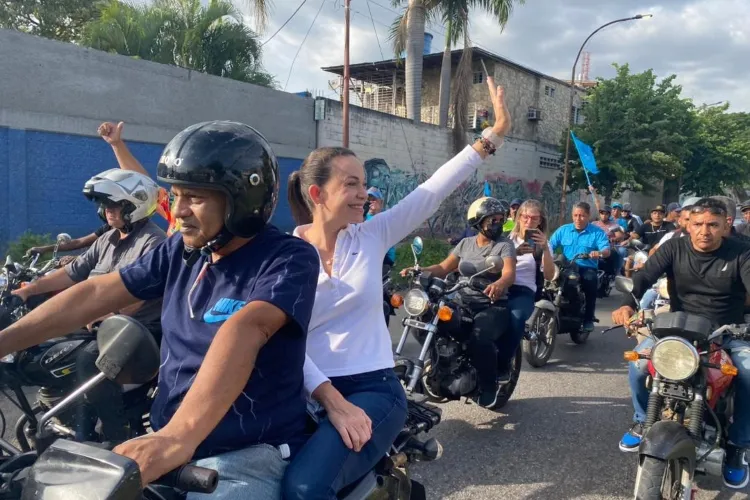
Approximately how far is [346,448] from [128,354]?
0.74 meters

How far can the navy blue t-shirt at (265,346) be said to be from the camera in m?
1.69

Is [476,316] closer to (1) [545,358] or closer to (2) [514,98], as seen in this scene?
(1) [545,358]

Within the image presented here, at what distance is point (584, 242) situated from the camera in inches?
305

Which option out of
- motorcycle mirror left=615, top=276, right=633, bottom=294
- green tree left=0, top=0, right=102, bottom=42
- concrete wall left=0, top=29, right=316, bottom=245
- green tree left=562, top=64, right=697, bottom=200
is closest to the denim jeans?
motorcycle mirror left=615, top=276, right=633, bottom=294

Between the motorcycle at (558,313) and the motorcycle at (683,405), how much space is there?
2831mm

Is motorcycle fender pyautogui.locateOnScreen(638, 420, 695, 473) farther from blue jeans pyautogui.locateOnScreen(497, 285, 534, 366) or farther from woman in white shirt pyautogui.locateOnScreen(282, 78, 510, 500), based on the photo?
blue jeans pyautogui.locateOnScreen(497, 285, 534, 366)

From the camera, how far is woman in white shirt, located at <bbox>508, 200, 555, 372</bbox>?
16.0 ft

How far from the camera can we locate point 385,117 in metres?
17.6

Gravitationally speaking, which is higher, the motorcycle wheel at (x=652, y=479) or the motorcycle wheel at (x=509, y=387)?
the motorcycle wheel at (x=652, y=479)

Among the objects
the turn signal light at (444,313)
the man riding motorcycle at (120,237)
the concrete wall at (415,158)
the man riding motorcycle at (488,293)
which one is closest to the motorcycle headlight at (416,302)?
the turn signal light at (444,313)

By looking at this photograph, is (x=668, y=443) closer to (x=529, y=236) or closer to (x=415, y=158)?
(x=529, y=236)

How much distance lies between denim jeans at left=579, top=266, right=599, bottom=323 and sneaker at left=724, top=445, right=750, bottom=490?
13.1 feet

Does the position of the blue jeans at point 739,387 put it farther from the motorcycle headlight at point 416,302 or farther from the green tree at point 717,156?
the green tree at point 717,156

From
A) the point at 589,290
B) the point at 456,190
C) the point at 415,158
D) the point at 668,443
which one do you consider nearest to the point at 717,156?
the point at 456,190
